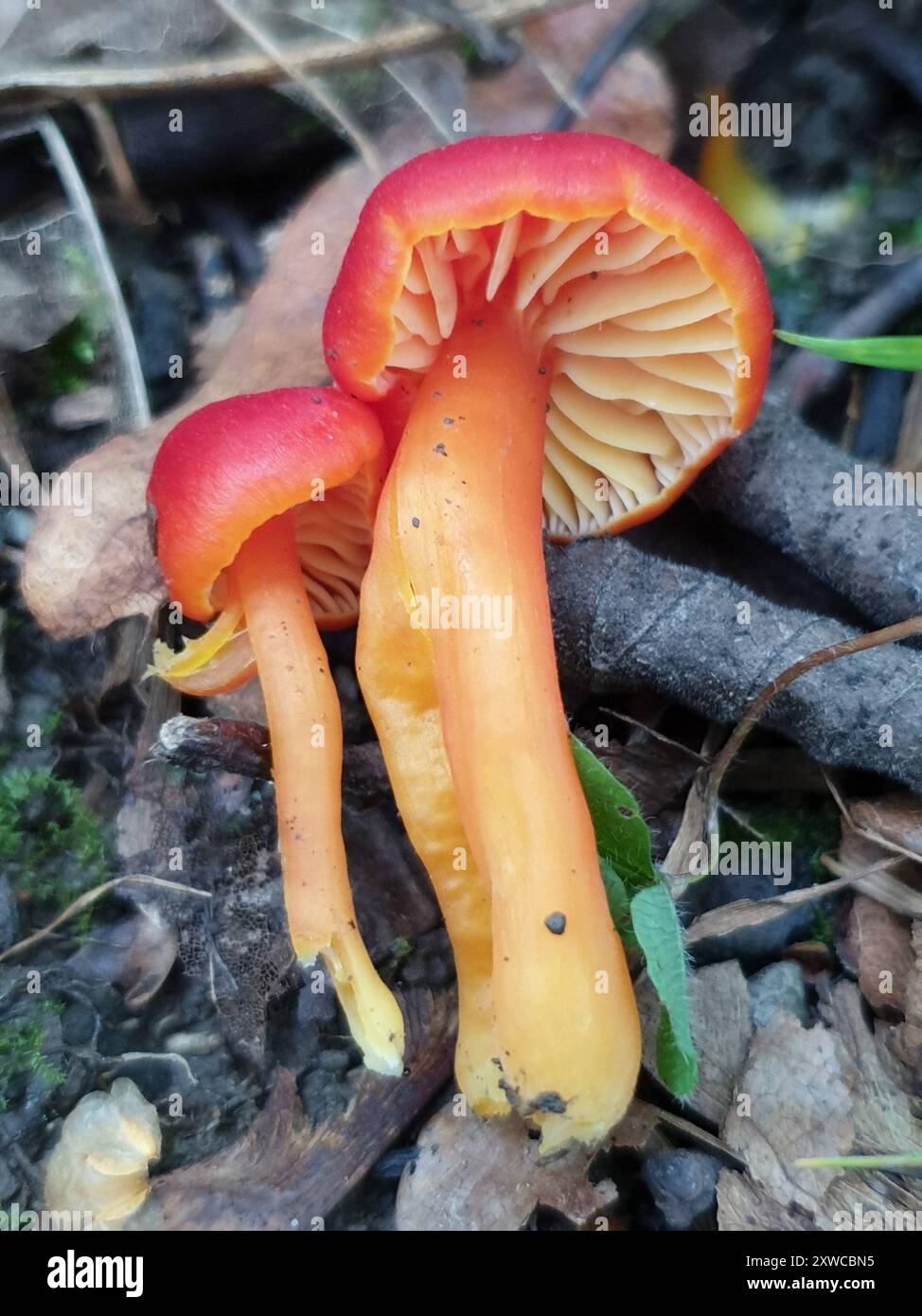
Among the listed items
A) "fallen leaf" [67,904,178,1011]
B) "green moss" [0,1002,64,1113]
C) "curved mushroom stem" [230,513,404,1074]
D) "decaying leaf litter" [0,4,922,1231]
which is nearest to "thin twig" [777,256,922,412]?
"decaying leaf litter" [0,4,922,1231]

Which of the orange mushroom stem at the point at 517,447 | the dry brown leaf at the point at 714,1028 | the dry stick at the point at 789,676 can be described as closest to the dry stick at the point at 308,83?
the orange mushroom stem at the point at 517,447

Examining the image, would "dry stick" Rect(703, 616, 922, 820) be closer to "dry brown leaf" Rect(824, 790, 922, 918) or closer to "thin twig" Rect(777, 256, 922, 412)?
"dry brown leaf" Rect(824, 790, 922, 918)

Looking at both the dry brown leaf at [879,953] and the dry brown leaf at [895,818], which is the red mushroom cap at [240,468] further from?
the dry brown leaf at [879,953]

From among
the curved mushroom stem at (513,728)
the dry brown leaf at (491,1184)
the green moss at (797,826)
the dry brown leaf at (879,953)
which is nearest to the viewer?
the curved mushroom stem at (513,728)

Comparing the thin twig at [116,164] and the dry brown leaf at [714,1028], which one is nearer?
the dry brown leaf at [714,1028]

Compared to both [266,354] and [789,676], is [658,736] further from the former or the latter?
[266,354]

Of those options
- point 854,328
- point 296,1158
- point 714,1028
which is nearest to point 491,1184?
point 296,1158

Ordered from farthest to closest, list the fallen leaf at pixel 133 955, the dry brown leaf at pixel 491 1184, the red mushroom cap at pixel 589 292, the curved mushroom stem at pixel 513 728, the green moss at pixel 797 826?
the green moss at pixel 797 826 → the fallen leaf at pixel 133 955 → the dry brown leaf at pixel 491 1184 → the curved mushroom stem at pixel 513 728 → the red mushroom cap at pixel 589 292
